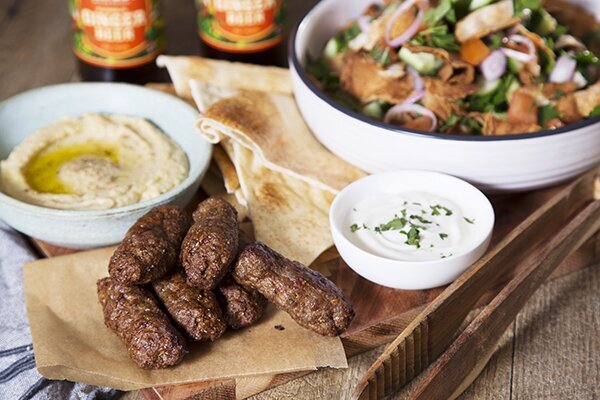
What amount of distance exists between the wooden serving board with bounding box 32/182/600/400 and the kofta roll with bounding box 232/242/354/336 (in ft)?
0.45

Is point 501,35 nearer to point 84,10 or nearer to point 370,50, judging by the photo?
point 370,50

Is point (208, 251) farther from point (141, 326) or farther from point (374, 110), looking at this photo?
point (374, 110)

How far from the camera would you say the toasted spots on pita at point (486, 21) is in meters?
3.51

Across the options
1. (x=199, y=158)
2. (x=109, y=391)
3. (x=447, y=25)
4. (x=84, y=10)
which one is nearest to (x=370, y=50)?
(x=447, y=25)

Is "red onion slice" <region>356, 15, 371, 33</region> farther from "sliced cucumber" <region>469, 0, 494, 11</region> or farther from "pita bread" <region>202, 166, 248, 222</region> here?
"pita bread" <region>202, 166, 248, 222</region>

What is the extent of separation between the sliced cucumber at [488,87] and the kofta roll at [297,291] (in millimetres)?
1240

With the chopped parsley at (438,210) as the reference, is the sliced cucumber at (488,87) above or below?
above

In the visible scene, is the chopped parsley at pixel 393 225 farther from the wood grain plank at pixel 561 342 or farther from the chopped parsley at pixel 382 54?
the chopped parsley at pixel 382 54

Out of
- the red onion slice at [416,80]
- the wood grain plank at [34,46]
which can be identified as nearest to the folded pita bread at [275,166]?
the red onion slice at [416,80]

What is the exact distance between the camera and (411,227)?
301 centimetres

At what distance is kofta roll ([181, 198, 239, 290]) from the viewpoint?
2748 millimetres

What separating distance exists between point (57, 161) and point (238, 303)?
1187 millimetres

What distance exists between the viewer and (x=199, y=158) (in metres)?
3.51

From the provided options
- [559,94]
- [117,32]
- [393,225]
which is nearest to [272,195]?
[393,225]
